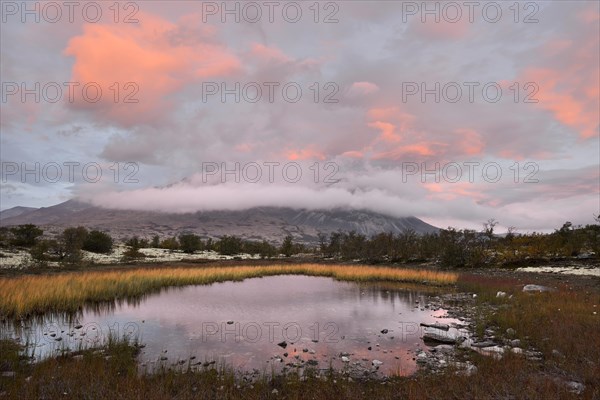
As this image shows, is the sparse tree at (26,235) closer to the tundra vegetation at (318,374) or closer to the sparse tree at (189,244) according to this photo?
the sparse tree at (189,244)

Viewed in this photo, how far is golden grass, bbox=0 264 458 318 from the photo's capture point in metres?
20.6

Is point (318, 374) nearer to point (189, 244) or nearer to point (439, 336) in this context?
point (439, 336)

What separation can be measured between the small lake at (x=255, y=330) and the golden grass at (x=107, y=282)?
Answer: 1737mm

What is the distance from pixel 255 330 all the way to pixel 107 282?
18303mm

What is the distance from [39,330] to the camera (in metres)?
16.5


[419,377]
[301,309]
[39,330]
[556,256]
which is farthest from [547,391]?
[556,256]

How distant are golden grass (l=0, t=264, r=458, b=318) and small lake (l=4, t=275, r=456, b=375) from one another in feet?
5.70

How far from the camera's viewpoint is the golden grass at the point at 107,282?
20.6 meters

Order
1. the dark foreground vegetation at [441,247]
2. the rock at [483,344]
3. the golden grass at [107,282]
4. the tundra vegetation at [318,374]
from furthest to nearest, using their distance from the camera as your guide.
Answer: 1. the dark foreground vegetation at [441,247]
2. the golden grass at [107,282]
3. the rock at [483,344]
4. the tundra vegetation at [318,374]

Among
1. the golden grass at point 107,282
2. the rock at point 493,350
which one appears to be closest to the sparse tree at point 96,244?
the golden grass at point 107,282

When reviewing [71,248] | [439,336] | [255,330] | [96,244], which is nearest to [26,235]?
[96,244]

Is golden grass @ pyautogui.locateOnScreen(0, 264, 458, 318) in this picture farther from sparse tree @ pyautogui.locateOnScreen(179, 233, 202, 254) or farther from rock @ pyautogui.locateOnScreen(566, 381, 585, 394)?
sparse tree @ pyautogui.locateOnScreen(179, 233, 202, 254)

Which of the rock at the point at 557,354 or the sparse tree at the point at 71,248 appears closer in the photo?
the rock at the point at 557,354

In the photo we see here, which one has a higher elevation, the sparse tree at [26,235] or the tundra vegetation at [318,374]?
the sparse tree at [26,235]
